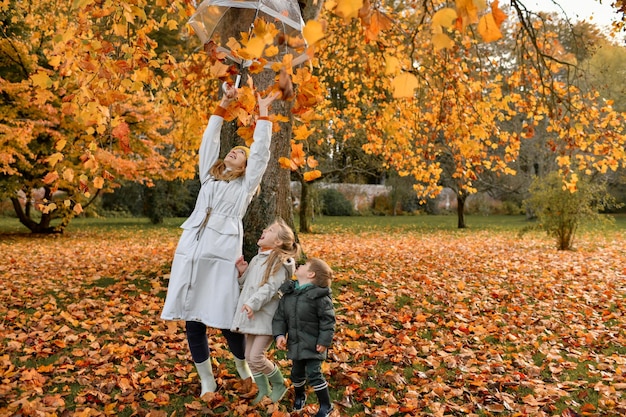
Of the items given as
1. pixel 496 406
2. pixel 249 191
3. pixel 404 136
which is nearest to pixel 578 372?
pixel 496 406

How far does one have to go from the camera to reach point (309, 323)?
313 cm

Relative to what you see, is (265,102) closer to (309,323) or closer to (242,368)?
Result: (309,323)

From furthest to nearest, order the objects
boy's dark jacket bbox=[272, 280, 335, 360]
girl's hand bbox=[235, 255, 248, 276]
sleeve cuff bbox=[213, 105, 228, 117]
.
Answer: sleeve cuff bbox=[213, 105, 228, 117] < girl's hand bbox=[235, 255, 248, 276] < boy's dark jacket bbox=[272, 280, 335, 360]

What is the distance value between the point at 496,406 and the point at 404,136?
303 inches

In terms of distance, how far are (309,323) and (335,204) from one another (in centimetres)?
2493

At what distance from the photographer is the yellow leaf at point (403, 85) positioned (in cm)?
195

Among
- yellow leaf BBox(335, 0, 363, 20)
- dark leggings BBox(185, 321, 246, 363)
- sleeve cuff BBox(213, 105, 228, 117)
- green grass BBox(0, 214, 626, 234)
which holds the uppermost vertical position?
yellow leaf BBox(335, 0, 363, 20)

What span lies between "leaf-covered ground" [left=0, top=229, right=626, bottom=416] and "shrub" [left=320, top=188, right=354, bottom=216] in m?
19.0

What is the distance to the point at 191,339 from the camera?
337cm

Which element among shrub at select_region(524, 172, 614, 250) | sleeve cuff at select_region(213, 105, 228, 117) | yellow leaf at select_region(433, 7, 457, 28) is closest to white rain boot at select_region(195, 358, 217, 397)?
sleeve cuff at select_region(213, 105, 228, 117)

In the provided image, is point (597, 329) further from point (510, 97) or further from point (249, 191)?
point (249, 191)

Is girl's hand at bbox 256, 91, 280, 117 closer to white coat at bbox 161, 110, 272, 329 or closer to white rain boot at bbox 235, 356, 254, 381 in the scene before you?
white coat at bbox 161, 110, 272, 329

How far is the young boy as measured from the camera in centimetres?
311

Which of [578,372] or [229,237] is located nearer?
[229,237]
